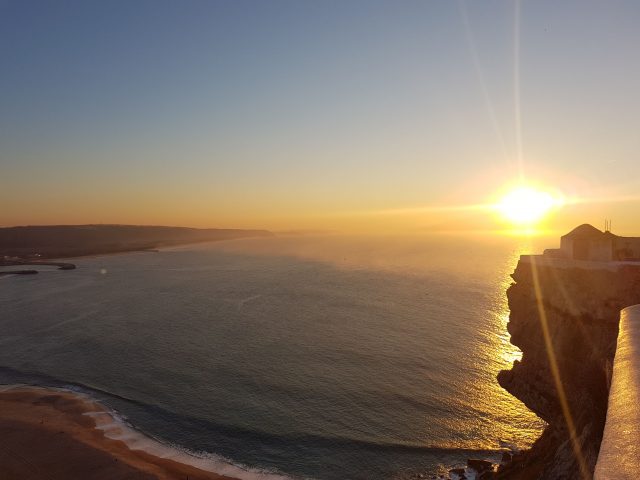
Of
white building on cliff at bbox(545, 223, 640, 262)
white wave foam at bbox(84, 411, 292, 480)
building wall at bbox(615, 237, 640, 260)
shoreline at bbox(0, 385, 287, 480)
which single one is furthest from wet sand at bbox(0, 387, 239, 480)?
building wall at bbox(615, 237, 640, 260)

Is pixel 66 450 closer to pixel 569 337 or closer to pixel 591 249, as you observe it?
pixel 569 337

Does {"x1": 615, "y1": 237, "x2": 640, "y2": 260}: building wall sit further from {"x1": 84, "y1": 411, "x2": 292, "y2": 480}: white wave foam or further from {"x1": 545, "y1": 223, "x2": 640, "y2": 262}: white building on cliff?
{"x1": 84, "y1": 411, "x2": 292, "y2": 480}: white wave foam

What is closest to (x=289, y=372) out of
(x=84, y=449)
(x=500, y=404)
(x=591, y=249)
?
(x=84, y=449)

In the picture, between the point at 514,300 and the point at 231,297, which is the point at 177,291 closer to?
the point at 231,297

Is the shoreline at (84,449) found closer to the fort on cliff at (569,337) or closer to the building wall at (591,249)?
the fort on cliff at (569,337)

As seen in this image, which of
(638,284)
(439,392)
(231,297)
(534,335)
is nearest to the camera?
(638,284)

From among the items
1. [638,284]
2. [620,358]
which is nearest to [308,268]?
[638,284]
